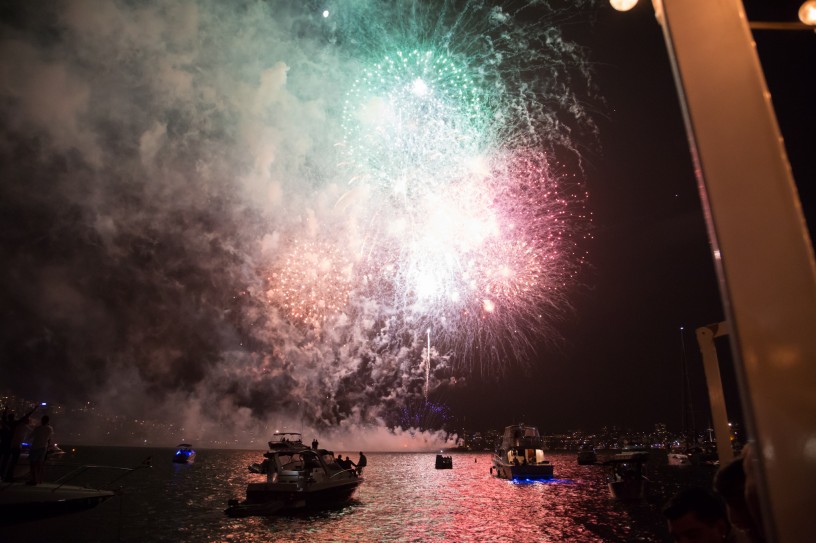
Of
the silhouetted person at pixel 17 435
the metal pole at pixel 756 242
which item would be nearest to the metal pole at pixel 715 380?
the metal pole at pixel 756 242

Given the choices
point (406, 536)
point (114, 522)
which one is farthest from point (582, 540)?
point (114, 522)

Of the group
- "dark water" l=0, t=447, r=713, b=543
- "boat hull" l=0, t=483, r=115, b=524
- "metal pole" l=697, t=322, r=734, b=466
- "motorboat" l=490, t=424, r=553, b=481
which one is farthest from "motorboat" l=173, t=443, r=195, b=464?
"metal pole" l=697, t=322, r=734, b=466

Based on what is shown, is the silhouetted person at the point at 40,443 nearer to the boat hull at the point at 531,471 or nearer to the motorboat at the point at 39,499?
the motorboat at the point at 39,499

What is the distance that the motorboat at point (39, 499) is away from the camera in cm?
1503

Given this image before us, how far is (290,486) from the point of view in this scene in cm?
2570

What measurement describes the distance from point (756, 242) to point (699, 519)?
2.04 meters

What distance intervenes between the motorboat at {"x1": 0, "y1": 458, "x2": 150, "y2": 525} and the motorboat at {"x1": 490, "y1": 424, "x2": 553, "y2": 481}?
148 ft

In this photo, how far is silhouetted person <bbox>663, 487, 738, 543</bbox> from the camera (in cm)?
265

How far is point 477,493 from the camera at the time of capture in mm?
46031

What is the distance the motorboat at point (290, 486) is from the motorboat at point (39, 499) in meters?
9.56

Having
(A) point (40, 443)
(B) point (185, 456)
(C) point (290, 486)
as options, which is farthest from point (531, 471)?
(B) point (185, 456)

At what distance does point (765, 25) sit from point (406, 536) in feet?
87.1

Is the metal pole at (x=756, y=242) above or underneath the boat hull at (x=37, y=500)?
above

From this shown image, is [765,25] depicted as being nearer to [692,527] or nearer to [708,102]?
[708,102]
